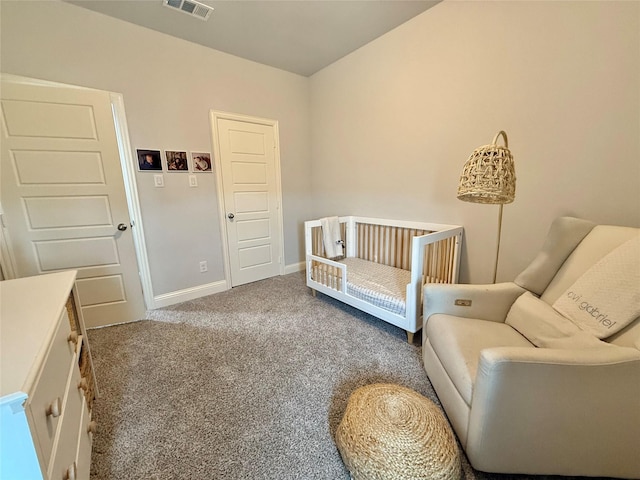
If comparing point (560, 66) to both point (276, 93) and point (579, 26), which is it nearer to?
point (579, 26)

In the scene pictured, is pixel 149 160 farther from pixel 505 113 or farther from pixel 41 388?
pixel 505 113

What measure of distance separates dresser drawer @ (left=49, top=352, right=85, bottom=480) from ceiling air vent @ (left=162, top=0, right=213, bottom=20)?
99.2 inches

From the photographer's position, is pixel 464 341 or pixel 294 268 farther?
pixel 294 268

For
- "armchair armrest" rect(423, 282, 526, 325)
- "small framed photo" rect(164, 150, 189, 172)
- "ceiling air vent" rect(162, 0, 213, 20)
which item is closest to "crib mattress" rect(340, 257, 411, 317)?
"armchair armrest" rect(423, 282, 526, 325)

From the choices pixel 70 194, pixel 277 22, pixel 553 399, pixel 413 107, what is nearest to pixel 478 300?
pixel 553 399

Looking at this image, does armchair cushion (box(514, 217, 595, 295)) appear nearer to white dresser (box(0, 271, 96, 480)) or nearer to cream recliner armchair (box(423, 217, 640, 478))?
cream recliner armchair (box(423, 217, 640, 478))

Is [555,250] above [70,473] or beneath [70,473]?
above

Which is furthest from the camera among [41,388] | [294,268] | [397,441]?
[294,268]

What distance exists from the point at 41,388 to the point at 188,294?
2.24m

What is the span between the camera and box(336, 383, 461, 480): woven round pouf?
2.96 feet

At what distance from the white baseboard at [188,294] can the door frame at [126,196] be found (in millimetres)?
69

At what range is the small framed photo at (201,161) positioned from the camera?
271 cm

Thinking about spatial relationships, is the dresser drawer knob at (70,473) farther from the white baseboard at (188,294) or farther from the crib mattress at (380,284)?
the white baseboard at (188,294)

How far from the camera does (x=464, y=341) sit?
1.28 m
